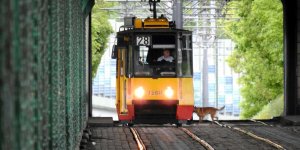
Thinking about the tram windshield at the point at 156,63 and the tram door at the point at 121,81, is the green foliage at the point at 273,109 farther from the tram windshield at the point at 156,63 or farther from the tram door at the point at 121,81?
the tram windshield at the point at 156,63

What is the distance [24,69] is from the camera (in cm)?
304

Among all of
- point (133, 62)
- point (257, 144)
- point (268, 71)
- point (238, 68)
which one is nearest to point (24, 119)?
point (257, 144)

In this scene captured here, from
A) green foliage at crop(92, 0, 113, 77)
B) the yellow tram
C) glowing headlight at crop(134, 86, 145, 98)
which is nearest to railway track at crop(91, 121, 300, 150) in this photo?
the yellow tram

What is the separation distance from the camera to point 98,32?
47.9m

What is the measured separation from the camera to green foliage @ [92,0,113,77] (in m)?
46.7

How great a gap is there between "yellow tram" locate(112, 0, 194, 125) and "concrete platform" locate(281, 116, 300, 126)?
9.60 feet

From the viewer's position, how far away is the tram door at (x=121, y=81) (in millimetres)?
22875

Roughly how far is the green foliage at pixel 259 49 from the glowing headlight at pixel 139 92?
18.3 meters

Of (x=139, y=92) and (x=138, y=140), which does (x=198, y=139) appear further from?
(x=139, y=92)

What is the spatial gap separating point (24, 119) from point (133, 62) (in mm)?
19530

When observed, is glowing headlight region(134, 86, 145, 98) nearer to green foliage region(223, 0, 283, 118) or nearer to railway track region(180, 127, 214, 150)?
railway track region(180, 127, 214, 150)

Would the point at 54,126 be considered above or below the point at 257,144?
above

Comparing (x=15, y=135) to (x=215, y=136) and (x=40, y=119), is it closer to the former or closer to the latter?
(x=40, y=119)

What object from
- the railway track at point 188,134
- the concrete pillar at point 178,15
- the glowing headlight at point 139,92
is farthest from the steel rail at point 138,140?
the concrete pillar at point 178,15
